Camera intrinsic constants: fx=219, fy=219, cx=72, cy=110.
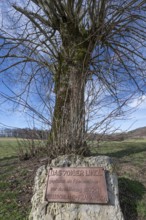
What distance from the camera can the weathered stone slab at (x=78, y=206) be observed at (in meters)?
3.03

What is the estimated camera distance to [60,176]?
135 inches

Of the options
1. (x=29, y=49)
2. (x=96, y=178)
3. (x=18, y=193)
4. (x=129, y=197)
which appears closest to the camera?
(x=96, y=178)

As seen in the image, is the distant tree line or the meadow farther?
the distant tree line

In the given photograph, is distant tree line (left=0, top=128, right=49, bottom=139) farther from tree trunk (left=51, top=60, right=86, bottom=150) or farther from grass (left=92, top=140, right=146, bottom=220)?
grass (left=92, top=140, right=146, bottom=220)

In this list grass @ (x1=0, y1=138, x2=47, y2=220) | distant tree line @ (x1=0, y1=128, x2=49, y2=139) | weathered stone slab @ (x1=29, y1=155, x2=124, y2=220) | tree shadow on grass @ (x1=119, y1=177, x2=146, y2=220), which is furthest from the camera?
distant tree line @ (x1=0, y1=128, x2=49, y2=139)

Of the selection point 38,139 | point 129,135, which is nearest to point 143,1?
point 129,135

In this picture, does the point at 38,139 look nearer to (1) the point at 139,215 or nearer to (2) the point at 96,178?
(2) the point at 96,178

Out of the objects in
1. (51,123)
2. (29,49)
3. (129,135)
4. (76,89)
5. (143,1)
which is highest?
(143,1)

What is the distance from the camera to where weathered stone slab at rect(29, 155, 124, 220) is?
3.03 metres

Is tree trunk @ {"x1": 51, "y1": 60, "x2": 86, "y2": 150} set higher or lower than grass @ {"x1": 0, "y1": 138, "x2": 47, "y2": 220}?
higher

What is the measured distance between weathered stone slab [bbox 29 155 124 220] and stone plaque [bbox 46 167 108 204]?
0.09 meters

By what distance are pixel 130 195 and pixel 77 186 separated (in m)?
1.10

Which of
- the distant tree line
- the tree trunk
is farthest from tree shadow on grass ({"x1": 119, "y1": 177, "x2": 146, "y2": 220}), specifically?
the distant tree line

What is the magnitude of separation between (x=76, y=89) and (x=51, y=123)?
0.95 metres
